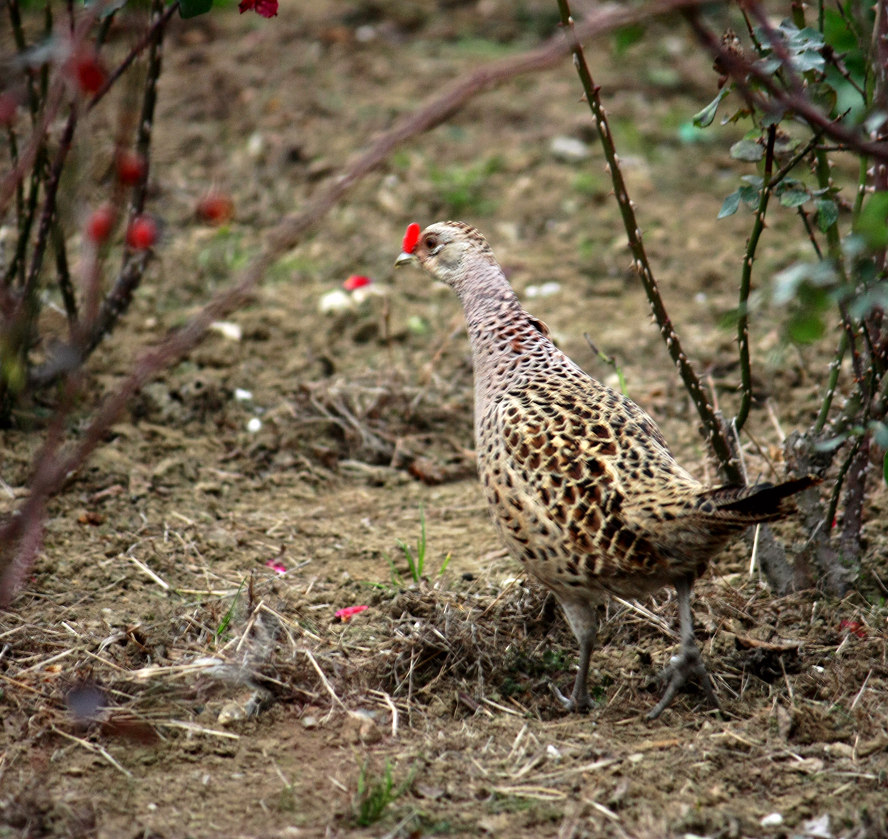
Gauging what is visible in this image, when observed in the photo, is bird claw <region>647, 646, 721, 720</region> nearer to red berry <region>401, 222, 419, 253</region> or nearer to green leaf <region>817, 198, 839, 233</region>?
green leaf <region>817, 198, 839, 233</region>

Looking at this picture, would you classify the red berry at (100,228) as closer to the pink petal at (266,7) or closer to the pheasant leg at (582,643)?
the pink petal at (266,7)

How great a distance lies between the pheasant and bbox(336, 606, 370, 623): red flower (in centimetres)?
67

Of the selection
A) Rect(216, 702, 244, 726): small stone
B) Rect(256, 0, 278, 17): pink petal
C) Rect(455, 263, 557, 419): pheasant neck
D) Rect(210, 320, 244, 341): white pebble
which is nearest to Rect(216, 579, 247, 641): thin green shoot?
Rect(216, 702, 244, 726): small stone

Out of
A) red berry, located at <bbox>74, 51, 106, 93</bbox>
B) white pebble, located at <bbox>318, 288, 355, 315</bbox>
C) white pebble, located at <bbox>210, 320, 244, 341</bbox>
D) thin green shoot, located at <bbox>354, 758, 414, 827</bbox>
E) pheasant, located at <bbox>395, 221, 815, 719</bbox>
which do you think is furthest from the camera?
white pebble, located at <bbox>318, 288, 355, 315</bbox>

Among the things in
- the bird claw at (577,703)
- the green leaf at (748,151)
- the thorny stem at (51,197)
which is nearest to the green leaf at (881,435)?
the green leaf at (748,151)

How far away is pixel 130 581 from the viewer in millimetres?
3809

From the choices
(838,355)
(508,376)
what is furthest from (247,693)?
(838,355)

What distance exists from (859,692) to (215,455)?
2.84 metres

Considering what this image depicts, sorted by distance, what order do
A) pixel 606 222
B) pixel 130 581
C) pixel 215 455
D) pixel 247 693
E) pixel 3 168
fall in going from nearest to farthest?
1. pixel 247 693
2. pixel 130 581
3. pixel 215 455
4. pixel 3 168
5. pixel 606 222

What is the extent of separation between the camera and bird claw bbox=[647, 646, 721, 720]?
3135 millimetres

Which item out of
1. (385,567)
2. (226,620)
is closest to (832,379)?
(385,567)

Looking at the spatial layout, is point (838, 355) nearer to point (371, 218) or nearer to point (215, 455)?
point (215, 455)

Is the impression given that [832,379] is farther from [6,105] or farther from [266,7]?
[6,105]

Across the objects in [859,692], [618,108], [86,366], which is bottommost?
[859,692]
